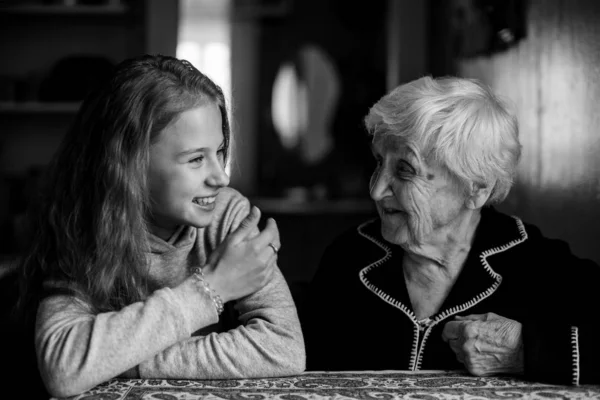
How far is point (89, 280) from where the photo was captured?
1.42m

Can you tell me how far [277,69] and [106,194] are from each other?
3772 mm

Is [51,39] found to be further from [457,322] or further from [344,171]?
[457,322]

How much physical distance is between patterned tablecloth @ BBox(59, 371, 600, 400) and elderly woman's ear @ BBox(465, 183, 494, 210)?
1.60 feet

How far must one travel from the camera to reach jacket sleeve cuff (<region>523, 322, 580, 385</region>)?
4.53ft

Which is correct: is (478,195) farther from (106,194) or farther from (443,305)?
(106,194)

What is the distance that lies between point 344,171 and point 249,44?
113 cm

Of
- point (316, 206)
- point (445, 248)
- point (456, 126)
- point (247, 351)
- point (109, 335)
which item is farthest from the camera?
point (316, 206)

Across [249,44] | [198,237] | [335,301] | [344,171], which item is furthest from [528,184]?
[249,44]

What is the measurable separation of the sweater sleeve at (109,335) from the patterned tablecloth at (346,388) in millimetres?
53

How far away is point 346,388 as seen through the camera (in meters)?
1.35

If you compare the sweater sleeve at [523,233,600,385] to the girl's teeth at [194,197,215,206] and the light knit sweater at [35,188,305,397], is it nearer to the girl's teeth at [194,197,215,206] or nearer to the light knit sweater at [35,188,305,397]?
the light knit sweater at [35,188,305,397]

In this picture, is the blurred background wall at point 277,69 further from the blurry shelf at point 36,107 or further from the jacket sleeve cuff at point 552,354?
the jacket sleeve cuff at point 552,354

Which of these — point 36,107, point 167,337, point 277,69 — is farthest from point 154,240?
point 277,69

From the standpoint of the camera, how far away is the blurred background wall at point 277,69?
4.32 metres
